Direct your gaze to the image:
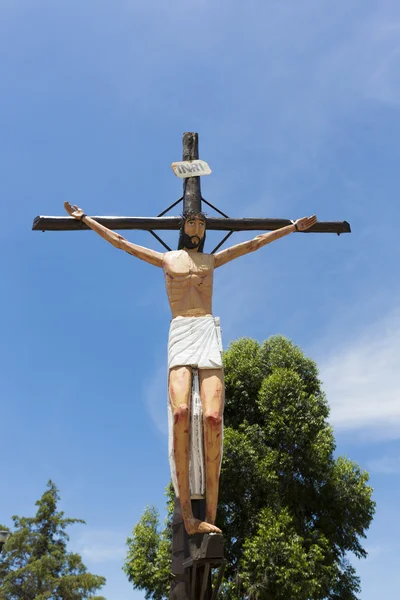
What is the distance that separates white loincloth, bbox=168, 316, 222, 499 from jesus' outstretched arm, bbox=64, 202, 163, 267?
89 cm

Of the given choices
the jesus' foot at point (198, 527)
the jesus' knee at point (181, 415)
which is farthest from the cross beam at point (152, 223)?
the jesus' foot at point (198, 527)

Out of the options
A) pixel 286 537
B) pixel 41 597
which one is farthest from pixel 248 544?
pixel 41 597

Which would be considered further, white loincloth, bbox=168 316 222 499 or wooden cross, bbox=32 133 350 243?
wooden cross, bbox=32 133 350 243

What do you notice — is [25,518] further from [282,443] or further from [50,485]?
[282,443]

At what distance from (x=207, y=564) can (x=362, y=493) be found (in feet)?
42.3

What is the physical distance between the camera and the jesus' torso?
22.5ft

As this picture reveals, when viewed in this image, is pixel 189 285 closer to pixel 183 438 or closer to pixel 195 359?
pixel 195 359

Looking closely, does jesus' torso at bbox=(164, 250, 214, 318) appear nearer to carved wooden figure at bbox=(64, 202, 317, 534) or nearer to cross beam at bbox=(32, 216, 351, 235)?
carved wooden figure at bbox=(64, 202, 317, 534)

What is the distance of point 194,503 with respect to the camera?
6.00 meters

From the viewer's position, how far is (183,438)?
598 cm

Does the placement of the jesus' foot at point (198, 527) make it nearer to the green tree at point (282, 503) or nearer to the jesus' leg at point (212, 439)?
the jesus' leg at point (212, 439)

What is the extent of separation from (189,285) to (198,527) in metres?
2.61

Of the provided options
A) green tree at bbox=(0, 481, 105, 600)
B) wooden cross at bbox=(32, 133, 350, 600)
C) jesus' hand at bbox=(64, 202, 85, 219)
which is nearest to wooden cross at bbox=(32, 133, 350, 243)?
wooden cross at bbox=(32, 133, 350, 600)

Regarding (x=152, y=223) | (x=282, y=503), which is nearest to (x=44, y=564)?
(x=282, y=503)
